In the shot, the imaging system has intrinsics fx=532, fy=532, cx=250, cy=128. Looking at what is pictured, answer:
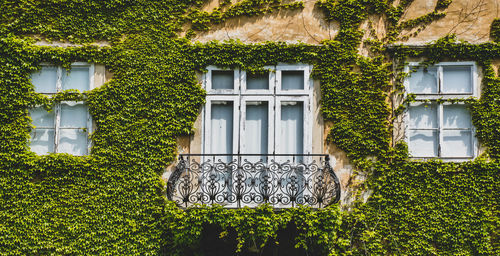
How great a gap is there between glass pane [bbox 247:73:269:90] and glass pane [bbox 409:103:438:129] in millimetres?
2705

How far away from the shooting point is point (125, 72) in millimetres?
9844

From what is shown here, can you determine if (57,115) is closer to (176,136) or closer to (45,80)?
(45,80)

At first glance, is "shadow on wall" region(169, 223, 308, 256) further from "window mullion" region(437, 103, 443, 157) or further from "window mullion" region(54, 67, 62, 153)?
"window mullion" region(54, 67, 62, 153)

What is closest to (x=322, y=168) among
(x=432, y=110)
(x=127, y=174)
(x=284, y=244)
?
(x=284, y=244)

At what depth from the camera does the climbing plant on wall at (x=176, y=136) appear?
9.22 meters

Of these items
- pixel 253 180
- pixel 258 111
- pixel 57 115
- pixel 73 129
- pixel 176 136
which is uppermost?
pixel 258 111

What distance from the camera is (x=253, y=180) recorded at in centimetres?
926

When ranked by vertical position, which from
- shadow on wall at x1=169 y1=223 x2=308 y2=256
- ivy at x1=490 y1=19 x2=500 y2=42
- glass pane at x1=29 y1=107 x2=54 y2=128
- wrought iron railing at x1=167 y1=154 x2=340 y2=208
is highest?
ivy at x1=490 y1=19 x2=500 y2=42

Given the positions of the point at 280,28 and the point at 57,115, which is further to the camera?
the point at 280,28

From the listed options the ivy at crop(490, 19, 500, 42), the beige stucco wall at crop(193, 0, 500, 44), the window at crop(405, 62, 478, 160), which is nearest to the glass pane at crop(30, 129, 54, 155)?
the beige stucco wall at crop(193, 0, 500, 44)

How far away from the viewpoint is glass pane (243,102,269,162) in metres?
9.75

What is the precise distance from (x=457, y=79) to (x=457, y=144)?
1208 mm

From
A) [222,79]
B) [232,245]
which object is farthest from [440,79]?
[232,245]

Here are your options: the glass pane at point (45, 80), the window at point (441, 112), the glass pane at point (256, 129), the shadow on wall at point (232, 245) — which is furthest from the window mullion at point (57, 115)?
the window at point (441, 112)
